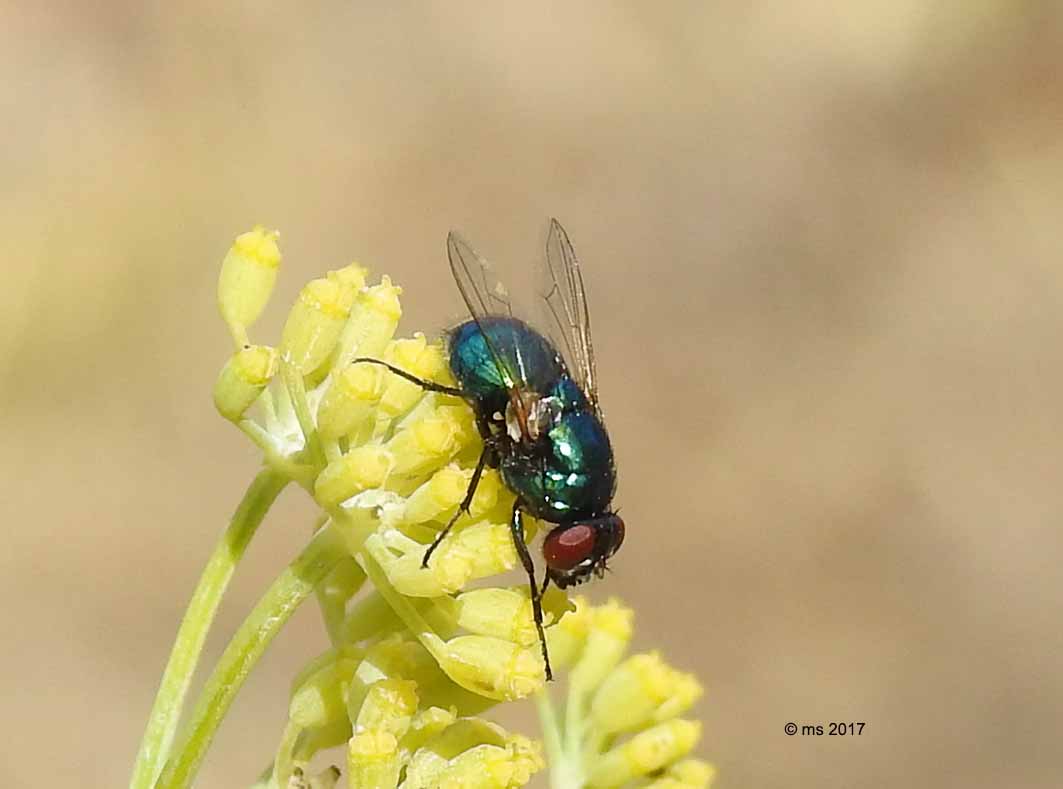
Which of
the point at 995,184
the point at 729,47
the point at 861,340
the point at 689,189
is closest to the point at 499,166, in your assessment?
the point at 689,189

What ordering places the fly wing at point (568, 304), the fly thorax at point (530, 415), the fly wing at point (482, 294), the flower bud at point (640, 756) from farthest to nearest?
1. the fly wing at point (568, 304)
2. the flower bud at point (640, 756)
3. the fly wing at point (482, 294)
4. the fly thorax at point (530, 415)

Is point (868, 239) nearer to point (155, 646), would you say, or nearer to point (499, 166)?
point (499, 166)

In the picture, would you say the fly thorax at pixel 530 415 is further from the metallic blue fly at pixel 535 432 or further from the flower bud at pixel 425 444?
the flower bud at pixel 425 444

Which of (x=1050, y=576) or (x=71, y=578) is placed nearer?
(x=71, y=578)

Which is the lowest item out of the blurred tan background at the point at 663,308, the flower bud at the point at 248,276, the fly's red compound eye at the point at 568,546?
the fly's red compound eye at the point at 568,546

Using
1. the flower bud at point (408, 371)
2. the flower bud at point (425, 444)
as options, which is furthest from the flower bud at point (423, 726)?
the flower bud at point (408, 371)

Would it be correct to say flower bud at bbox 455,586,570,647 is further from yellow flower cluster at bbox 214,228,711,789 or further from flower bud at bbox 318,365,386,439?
flower bud at bbox 318,365,386,439

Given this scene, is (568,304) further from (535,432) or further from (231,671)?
(231,671)
